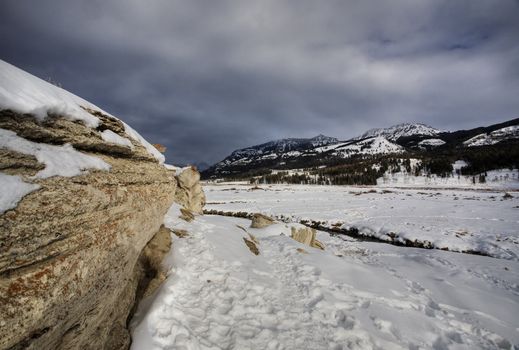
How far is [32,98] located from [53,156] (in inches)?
41.8

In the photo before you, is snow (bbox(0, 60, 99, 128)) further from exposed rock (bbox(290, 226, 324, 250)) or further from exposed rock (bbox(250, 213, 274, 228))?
exposed rock (bbox(250, 213, 274, 228))

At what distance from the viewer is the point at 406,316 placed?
798 cm

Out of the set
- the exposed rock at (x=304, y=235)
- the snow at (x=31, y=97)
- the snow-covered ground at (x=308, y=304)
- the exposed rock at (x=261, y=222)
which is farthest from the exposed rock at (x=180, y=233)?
the exposed rock at (x=304, y=235)

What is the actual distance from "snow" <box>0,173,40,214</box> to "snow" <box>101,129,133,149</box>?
8.52 ft

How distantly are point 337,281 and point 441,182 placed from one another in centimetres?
14981

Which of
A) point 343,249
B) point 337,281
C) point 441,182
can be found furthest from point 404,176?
point 337,281

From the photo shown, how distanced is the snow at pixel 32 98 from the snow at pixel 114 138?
553 mm

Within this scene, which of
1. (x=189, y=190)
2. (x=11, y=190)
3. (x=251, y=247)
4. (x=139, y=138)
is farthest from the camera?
(x=189, y=190)

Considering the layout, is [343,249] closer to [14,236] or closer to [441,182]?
[14,236]

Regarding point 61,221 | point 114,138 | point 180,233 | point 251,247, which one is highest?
point 114,138

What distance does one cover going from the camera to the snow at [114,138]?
6.49 meters

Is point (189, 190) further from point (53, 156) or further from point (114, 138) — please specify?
point (53, 156)

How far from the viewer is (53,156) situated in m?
4.80

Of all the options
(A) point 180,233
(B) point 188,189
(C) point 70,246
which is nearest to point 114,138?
(C) point 70,246
